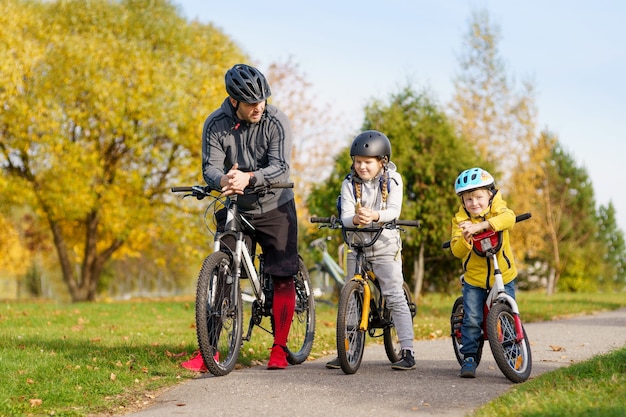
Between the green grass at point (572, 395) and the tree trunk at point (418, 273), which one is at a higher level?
the tree trunk at point (418, 273)

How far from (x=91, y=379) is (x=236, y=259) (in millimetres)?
1440

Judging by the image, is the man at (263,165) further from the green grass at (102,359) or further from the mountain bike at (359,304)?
the green grass at (102,359)

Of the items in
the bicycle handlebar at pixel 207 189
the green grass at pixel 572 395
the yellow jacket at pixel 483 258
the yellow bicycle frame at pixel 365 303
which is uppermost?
the bicycle handlebar at pixel 207 189

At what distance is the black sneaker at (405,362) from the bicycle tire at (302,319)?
1023mm

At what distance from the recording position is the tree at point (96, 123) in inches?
910

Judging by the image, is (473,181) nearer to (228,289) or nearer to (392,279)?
(392,279)

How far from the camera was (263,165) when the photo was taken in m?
6.72

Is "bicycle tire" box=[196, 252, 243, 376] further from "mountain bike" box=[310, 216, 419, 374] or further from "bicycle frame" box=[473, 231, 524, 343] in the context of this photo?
"bicycle frame" box=[473, 231, 524, 343]

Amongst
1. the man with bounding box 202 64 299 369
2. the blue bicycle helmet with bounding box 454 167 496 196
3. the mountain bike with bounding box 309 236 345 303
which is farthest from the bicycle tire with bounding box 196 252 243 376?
the mountain bike with bounding box 309 236 345 303

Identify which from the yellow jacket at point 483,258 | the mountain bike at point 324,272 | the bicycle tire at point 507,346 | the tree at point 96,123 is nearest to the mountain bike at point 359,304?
the yellow jacket at point 483,258

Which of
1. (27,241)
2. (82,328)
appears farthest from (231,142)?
(27,241)

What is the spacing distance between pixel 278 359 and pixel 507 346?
193cm

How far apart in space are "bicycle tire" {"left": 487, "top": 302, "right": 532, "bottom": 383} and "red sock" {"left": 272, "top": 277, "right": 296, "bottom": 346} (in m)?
1.82

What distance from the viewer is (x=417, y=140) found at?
1564cm
